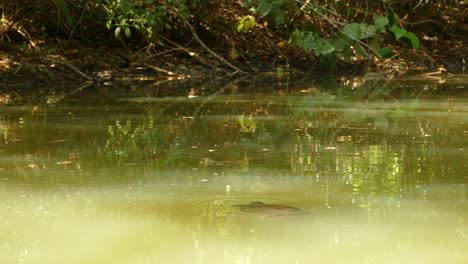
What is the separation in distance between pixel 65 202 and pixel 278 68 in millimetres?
6845

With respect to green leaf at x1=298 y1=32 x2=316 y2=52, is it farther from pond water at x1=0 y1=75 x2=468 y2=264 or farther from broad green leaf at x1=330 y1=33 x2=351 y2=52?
pond water at x1=0 y1=75 x2=468 y2=264

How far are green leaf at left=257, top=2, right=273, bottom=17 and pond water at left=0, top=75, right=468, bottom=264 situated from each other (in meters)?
2.09

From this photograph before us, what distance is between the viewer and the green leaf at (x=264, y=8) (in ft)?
24.2

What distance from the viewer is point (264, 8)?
743 cm

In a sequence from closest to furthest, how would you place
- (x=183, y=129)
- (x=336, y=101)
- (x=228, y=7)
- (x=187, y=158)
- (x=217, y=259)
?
(x=217, y=259)
(x=187, y=158)
(x=183, y=129)
(x=336, y=101)
(x=228, y=7)

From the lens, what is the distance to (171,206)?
2.68 m

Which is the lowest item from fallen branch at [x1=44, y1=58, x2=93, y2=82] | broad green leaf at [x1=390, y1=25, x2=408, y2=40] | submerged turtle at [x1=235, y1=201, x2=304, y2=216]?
submerged turtle at [x1=235, y1=201, x2=304, y2=216]

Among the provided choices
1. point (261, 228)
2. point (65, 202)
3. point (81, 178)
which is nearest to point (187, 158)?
point (81, 178)

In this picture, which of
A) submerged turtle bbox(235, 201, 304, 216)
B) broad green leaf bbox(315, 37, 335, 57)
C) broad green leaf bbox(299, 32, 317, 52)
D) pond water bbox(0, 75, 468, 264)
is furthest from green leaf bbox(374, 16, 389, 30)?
submerged turtle bbox(235, 201, 304, 216)

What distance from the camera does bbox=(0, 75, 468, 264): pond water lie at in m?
2.22

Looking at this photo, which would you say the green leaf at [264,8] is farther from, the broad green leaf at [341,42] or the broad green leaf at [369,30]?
the broad green leaf at [369,30]

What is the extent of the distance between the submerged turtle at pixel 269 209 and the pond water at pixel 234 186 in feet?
0.04

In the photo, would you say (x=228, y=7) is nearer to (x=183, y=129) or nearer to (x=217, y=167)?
(x=183, y=129)

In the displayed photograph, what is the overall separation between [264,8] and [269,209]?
4.98 m
